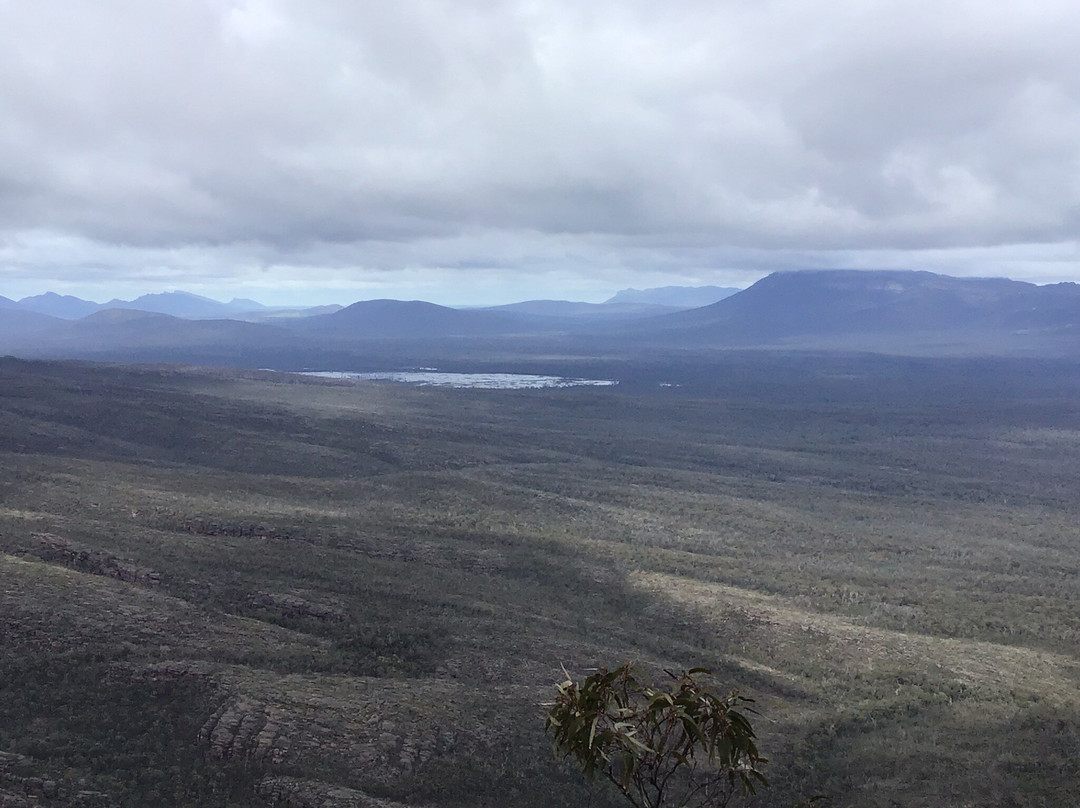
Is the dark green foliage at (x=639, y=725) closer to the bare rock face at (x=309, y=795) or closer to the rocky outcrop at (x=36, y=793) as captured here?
the bare rock face at (x=309, y=795)

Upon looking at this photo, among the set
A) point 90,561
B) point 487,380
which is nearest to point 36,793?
point 90,561

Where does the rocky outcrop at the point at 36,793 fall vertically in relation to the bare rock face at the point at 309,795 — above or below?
above

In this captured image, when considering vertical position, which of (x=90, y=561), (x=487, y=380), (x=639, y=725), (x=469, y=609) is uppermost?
(x=639, y=725)

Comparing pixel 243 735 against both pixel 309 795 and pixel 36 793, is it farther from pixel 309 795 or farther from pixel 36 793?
pixel 36 793

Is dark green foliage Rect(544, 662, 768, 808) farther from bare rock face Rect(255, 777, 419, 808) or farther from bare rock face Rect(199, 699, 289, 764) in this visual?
bare rock face Rect(199, 699, 289, 764)

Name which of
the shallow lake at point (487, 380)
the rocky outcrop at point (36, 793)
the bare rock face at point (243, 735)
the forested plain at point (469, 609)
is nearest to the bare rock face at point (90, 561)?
the forested plain at point (469, 609)

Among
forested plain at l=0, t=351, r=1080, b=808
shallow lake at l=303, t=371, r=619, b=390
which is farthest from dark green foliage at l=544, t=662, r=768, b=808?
shallow lake at l=303, t=371, r=619, b=390
